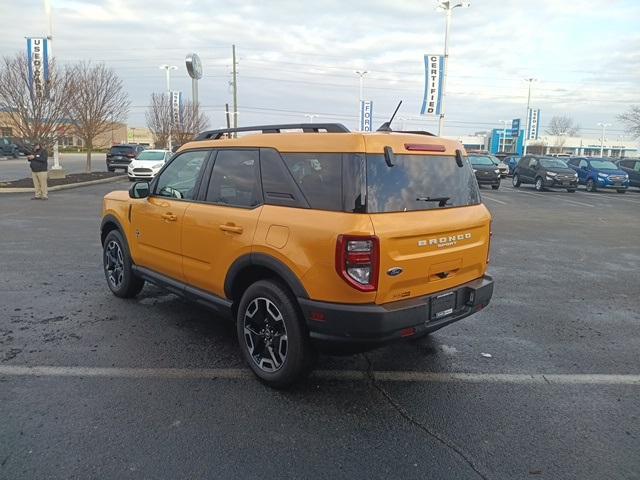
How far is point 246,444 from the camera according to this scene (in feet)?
9.68

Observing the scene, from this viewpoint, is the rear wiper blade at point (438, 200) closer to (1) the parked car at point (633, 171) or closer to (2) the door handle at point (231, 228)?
(2) the door handle at point (231, 228)

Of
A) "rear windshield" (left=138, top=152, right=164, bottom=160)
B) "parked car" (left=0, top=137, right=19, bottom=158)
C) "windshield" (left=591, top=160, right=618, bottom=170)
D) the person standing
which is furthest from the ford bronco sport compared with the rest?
"parked car" (left=0, top=137, right=19, bottom=158)

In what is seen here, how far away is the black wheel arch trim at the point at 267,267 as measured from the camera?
333 centimetres

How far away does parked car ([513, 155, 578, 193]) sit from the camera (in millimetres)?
24438

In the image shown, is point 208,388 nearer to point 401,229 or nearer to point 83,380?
point 83,380

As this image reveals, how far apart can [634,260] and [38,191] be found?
16112mm

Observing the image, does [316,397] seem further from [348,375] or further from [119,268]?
[119,268]

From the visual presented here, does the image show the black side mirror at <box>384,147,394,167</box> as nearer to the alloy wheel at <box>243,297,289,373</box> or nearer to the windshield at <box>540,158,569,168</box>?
the alloy wheel at <box>243,297,289,373</box>

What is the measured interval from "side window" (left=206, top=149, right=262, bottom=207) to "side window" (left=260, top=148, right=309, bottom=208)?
0.09m

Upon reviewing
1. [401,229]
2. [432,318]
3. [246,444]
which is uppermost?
[401,229]

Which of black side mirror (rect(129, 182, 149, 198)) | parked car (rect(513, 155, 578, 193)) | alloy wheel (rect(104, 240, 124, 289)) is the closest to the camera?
black side mirror (rect(129, 182, 149, 198))

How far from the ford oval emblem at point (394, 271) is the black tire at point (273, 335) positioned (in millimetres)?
712

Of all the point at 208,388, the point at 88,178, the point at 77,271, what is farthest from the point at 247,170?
the point at 88,178

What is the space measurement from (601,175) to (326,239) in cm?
2719
